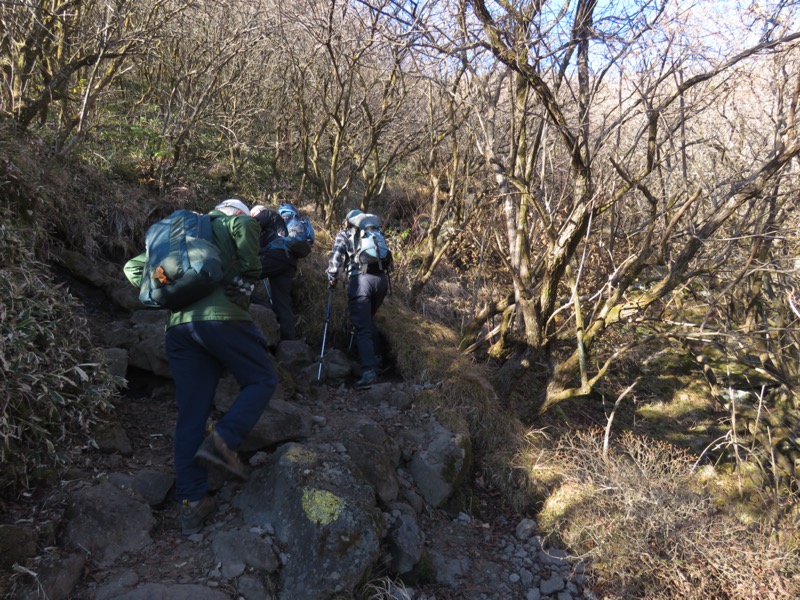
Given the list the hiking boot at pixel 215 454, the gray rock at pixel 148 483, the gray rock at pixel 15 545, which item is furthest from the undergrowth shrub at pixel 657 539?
the gray rock at pixel 15 545

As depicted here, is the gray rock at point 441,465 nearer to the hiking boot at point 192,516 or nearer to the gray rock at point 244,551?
the gray rock at point 244,551

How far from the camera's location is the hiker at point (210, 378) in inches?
141

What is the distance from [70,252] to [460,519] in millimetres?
4606

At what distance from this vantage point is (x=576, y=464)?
17.7 feet

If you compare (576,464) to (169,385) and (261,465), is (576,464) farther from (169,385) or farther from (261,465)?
(169,385)

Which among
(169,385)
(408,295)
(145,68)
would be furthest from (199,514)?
(145,68)

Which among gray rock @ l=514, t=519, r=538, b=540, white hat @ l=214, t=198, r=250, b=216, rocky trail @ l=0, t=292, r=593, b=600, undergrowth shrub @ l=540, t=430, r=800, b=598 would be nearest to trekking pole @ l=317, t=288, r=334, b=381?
rocky trail @ l=0, t=292, r=593, b=600

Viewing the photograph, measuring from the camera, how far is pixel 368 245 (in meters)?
6.23

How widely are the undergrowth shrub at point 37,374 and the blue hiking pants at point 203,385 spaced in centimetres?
85

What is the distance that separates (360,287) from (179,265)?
9.58 feet

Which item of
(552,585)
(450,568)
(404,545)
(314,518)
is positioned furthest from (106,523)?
(552,585)

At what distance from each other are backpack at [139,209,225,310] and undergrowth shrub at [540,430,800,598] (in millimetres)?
3489

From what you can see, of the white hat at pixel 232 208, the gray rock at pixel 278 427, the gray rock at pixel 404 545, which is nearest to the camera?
the gray rock at pixel 404 545

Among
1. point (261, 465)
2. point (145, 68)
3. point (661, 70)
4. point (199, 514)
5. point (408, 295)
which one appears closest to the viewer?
point (199, 514)
